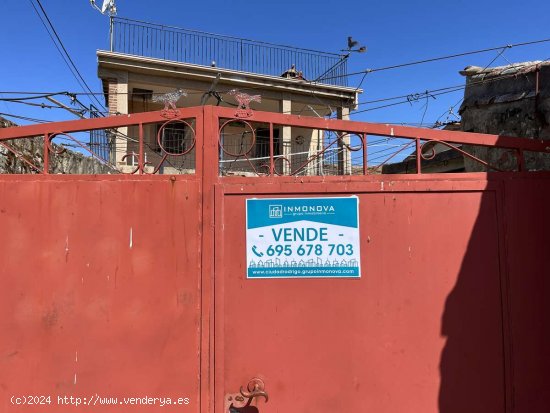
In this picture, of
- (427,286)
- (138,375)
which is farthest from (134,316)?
(427,286)

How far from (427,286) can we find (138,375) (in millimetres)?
1765

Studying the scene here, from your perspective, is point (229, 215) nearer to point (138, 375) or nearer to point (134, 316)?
point (134, 316)

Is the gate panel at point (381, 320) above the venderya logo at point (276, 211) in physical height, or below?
below

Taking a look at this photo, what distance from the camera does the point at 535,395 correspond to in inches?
96.2

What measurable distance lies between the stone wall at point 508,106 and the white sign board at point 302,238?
1.31 metres

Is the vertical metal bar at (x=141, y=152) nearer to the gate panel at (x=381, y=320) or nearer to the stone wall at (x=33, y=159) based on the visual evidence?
the gate panel at (x=381, y=320)

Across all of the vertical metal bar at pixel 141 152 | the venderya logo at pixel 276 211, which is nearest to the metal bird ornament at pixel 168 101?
the vertical metal bar at pixel 141 152

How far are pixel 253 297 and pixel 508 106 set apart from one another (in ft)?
8.22

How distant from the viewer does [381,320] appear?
244 centimetres

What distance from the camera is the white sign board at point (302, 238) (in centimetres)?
243

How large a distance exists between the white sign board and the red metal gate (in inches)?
2.1

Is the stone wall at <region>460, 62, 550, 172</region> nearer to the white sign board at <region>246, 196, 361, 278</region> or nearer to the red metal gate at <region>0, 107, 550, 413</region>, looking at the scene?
the red metal gate at <region>0, 107, 550, 413</region>

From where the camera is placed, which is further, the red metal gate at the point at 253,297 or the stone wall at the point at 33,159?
the stone wall at the point at 33,159

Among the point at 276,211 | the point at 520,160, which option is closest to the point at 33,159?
the point at 276,211
